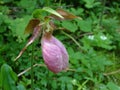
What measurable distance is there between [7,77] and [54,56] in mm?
313

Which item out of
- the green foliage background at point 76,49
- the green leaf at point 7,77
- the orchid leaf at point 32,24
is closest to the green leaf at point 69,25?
the green foliage background at point 76,49

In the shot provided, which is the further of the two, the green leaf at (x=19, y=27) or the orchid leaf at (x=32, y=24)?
the green leaf at (x=19, y=27)

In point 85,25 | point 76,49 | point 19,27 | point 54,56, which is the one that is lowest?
point 76,49

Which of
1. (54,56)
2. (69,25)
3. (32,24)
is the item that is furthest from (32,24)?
(69,25)

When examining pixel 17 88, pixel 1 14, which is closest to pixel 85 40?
pixel 1 14

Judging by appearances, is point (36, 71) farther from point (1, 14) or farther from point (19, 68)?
point (1, 14)

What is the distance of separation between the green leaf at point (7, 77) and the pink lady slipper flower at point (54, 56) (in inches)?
8.6

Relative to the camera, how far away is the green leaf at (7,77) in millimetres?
1300

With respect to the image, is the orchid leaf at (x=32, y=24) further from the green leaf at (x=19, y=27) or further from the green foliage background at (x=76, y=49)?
the green leaf at (x=19, y=27)

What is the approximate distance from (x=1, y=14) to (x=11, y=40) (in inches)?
6.6

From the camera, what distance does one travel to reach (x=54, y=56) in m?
1.10

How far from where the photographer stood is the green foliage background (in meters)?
1.85

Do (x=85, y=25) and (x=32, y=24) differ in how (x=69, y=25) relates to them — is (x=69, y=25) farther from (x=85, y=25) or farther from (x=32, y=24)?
(x=32, y=24)

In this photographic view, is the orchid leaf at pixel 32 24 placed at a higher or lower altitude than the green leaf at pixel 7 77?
higher
